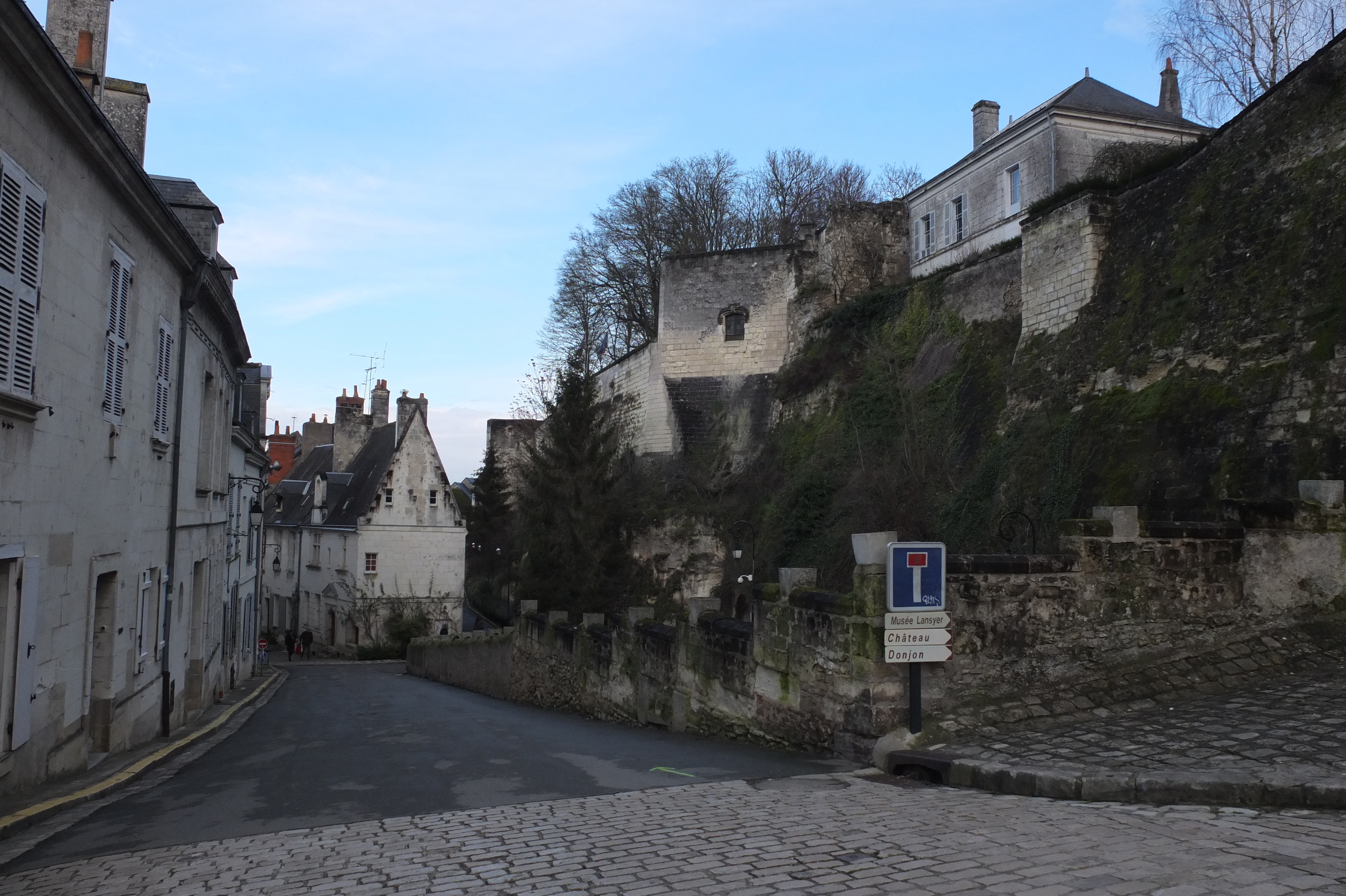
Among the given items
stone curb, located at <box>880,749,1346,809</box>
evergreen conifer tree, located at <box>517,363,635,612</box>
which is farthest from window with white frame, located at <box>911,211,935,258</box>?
stone curb, located at <box>880,749,1346,809</box>

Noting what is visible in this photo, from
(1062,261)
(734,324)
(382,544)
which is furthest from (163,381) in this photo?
(382,544)

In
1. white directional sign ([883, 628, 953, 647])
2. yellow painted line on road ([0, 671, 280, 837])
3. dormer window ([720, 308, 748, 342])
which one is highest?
dormer window ([720, 308, 748, 342])

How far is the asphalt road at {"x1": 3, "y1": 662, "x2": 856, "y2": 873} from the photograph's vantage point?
623 centimetres

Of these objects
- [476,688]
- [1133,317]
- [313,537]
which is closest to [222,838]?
[1133,317]

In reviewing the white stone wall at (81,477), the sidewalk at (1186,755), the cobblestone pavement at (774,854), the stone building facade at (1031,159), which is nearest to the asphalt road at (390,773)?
the cobblestone pavement at (774,854)

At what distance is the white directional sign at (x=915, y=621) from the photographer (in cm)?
741

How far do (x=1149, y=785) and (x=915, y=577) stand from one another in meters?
2.14

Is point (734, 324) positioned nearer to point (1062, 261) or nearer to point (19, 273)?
point (1062, 261)

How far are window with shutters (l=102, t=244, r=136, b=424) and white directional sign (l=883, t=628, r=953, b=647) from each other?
23.4 ft

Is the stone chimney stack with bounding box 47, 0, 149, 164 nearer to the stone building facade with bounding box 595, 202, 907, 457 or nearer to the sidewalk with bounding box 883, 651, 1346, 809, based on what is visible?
the sidewalk with bounding box 883, 651, 1346, 809

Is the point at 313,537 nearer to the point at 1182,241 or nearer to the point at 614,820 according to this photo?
the point at 1182,241

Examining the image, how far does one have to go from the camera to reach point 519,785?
7.33 metres

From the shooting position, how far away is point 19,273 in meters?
6.62

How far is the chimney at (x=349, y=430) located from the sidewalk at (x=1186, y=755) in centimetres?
4213
